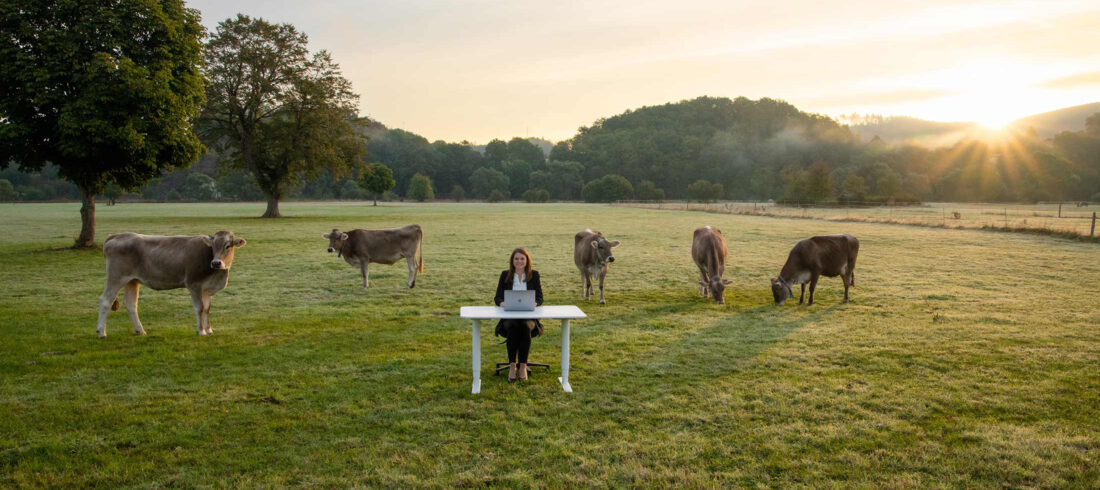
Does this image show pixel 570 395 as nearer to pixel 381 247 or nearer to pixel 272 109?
pixel 381 247

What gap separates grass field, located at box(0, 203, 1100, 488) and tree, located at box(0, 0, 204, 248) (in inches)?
342

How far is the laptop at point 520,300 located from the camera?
6828 mm

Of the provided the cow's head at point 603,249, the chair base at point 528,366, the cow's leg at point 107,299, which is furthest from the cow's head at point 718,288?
the cow's leg at point 107,299

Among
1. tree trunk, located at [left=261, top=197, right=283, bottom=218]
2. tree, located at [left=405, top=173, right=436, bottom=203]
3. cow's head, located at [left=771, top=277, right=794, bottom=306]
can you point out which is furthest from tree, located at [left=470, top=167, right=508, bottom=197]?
cow's head, located at [left=771, top=277, right=794, bottom=306]

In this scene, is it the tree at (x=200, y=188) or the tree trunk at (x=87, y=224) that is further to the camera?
the tree at (x=200, y=188)

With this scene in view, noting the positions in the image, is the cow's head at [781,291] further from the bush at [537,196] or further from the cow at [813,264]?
the bush at [537,196]

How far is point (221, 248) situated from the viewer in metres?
9.39

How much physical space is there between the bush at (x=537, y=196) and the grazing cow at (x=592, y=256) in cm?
12052

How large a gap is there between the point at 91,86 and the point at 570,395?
2127 cm

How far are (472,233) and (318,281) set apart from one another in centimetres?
1723

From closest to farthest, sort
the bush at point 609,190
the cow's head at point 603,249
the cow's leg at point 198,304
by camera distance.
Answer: the cow's leg at point 198,304 < the cow's head at point 603,249 < the bush at point 609,190

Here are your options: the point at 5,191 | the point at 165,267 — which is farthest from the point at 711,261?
the point at 5,191

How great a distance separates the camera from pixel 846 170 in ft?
364

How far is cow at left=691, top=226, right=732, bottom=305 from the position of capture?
12617 millimetres
